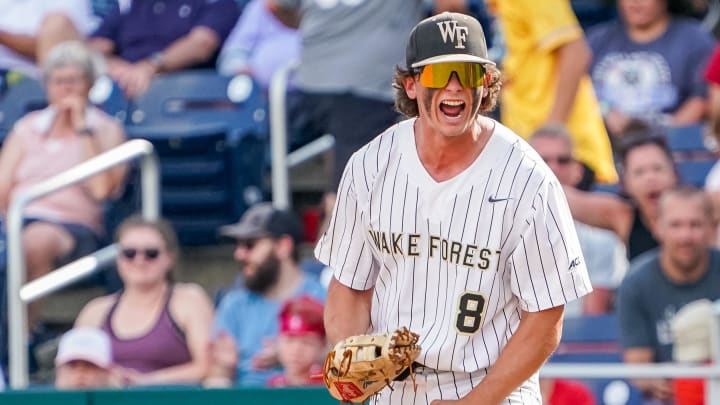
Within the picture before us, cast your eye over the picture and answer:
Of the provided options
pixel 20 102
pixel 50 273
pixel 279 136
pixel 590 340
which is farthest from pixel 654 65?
pixel 20 102

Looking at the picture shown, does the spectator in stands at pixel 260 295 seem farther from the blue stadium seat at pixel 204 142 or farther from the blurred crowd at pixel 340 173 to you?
the blue stadium seat at pixel 204 142

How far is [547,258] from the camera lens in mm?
3740

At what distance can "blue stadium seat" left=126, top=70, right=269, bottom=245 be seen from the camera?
26.4 feet

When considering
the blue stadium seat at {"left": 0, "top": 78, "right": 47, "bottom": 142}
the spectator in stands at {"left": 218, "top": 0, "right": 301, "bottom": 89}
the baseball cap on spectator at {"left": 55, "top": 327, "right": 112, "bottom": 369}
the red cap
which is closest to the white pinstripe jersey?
the red cap

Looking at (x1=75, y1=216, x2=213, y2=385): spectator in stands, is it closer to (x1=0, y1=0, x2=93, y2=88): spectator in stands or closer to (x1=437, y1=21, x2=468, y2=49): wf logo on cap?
(x1=0, y1=0, x2=93, y2=88): spectator in stands

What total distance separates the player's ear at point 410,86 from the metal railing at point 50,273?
3599 mm

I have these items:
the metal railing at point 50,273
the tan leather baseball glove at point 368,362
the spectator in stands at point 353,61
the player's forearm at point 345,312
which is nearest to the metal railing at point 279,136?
the spectator in stands at point 353,61

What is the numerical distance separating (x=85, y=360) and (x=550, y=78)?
2608mm

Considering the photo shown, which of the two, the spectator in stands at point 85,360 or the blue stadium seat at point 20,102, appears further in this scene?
the blue stadium seat at point 20,102

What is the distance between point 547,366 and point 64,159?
10.2 feet

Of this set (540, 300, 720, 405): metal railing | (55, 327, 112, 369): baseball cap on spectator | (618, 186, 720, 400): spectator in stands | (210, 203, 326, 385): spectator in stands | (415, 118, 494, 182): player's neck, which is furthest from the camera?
(210, 203, 326, 385): spectator in stands

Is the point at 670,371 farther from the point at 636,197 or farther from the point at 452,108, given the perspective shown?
the point at 452,108

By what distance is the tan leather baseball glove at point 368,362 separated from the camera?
3.72 metres

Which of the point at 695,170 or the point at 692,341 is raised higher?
the point at 695,170
